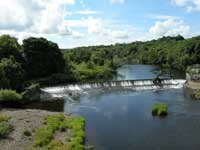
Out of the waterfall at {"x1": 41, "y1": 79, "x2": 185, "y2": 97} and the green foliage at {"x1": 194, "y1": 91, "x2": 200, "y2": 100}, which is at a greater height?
the waterfall at {"x1": 41, "y1": 79, "x2": 185, "y2": 97}

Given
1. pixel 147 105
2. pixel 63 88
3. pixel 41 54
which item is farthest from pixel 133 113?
pixel 41 54

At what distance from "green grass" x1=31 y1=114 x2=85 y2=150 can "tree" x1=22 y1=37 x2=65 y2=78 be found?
39.0 meters

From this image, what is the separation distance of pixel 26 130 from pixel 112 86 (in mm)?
41520

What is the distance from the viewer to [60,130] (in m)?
42.6

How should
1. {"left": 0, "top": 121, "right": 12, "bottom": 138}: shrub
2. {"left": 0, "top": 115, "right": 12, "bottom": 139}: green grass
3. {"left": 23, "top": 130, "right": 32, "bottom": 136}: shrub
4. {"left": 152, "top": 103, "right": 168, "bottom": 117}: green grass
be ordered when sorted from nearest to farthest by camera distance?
{"left": 0, "top": 121, "right": 12, "bottom": 138}: shrub, {"left": 0, "top": 115, "right": 12, "bottom": 139}: green grass, {"left": 23, "top": 130, "right": 32, "bottom": 136}: shrub, {"left": 152, "top": 103, "right": 168, "bottom": 117}: green grass

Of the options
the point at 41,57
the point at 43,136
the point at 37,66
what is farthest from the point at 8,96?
the point at 41,57

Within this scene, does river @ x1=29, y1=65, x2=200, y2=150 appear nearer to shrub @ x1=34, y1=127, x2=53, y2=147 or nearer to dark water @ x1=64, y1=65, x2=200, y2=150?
dark water @ x1=64, y1=65, x2=200, y2=150

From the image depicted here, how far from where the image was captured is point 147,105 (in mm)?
60875

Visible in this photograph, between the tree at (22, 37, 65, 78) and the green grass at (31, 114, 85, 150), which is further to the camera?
the tree at (22, 37, 65, 78)

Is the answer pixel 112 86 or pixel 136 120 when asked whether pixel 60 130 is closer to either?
pixel 136 120

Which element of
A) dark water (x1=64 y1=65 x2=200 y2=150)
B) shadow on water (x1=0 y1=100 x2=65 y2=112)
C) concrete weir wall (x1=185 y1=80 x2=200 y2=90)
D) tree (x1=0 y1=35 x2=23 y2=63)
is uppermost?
tree (x1=0 y1=35 x2=23 y2=63)

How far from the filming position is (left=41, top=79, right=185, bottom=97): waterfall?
242ft

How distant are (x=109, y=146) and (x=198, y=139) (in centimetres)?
1015

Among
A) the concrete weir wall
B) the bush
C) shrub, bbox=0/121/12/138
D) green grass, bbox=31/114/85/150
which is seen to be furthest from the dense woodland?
the concrete weir wall
